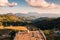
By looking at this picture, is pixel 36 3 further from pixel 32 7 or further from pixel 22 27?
pixel 22 27

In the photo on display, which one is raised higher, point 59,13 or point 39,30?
point 59,13

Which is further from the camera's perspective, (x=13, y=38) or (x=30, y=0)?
(x=30, y=0)

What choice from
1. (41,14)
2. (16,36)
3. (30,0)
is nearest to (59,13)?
(41,14)

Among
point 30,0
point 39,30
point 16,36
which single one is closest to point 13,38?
point 16,36

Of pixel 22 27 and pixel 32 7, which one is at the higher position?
pixel 32 7

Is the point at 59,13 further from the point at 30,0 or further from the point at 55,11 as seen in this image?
the point at 30,0

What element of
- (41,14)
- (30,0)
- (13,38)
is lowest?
(13,38)

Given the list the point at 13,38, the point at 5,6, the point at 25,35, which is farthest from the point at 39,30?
the point at 5,6
